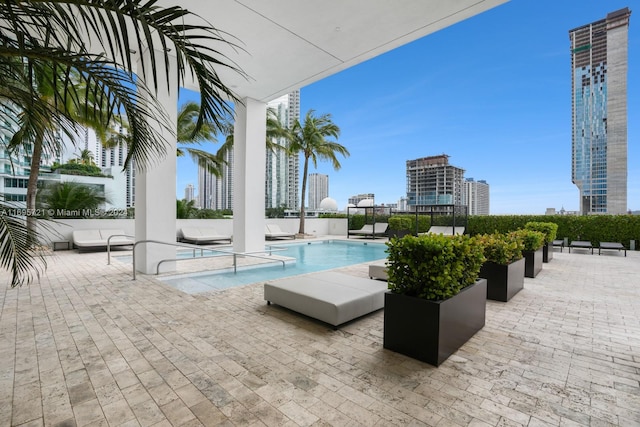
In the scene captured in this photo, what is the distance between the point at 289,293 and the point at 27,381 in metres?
2.58

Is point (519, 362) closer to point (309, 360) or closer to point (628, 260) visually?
point (309, 360)

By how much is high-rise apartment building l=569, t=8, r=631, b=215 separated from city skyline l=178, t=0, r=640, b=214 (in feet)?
1.69

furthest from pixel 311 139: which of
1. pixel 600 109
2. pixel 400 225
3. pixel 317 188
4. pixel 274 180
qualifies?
pixel 600 109

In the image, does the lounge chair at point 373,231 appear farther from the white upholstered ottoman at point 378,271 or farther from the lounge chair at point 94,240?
the lounge chair at point 94,240

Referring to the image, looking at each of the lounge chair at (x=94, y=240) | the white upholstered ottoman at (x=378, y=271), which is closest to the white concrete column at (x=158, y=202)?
the lounge chair at (x=94, y=240)

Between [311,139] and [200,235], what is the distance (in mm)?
7722

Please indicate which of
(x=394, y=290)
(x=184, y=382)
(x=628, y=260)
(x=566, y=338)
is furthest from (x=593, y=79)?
(x=184, y=382)

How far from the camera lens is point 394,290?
314 cm

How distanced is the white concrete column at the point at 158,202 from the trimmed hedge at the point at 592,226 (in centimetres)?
1008

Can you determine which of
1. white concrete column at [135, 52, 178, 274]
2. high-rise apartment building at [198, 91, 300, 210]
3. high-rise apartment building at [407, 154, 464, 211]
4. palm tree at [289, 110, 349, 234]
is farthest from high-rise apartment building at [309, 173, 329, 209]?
white concrete column at [135, 52, 178, 274]

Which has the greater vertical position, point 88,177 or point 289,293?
point 88,177

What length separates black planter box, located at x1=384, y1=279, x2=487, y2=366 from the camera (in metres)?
2.77

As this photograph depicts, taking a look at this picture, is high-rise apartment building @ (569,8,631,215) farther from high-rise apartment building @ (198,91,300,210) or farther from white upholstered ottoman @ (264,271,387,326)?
white upholstered ottoman @ (264,271,387,326)

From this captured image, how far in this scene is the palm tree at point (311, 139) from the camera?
16453 millimetres
